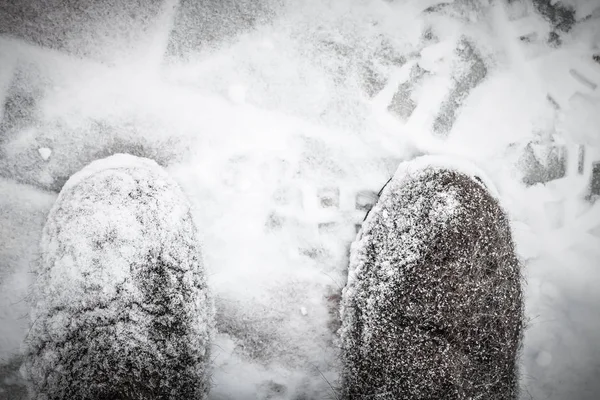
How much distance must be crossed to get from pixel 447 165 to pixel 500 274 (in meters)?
0.34

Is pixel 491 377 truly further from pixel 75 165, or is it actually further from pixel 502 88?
pixel 75 165

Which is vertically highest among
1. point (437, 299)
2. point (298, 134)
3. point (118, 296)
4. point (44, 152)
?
point (298, 134)

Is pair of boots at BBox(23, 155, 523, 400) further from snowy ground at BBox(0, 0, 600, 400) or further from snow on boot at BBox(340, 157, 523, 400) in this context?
snowy ground at BBox(0, 0, 600, 400)

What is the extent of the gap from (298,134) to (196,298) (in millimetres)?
582

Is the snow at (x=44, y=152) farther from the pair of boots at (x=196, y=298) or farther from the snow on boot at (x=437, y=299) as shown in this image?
the snow on boot at (x=437, y=299)

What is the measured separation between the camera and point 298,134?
1249 millimetres

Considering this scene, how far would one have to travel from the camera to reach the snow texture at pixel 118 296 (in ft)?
3.43

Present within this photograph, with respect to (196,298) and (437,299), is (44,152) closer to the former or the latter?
(196,298)

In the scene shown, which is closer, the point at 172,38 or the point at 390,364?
the point at 390,364

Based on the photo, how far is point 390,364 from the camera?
43.6 inches

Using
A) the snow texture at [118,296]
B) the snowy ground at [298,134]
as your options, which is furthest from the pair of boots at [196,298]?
the snowy ground at [298,134]

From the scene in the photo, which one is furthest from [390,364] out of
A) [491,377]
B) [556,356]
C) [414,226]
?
[556,356]

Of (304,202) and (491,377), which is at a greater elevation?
(304,202)

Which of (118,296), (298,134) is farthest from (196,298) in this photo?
(298,134)
